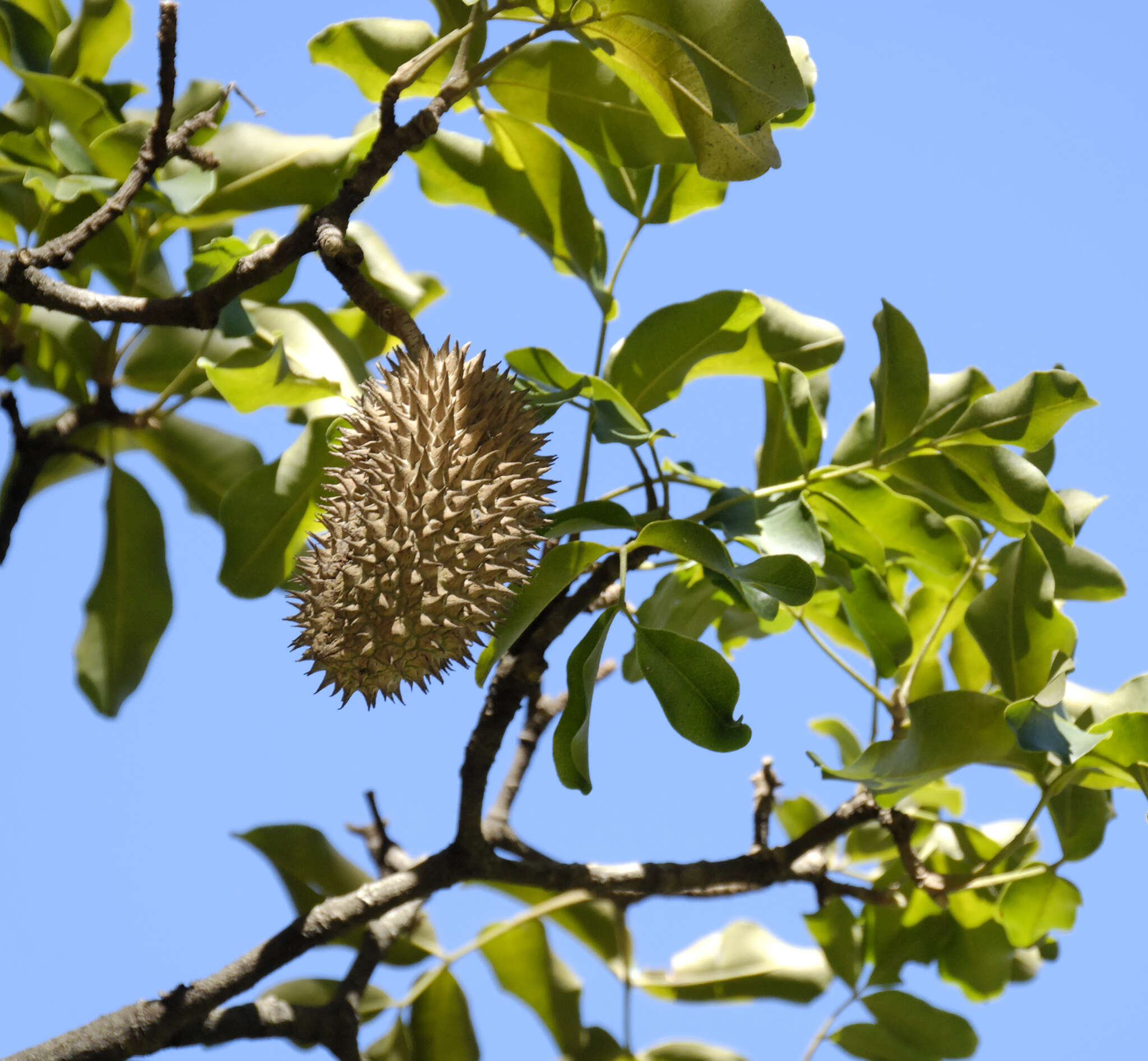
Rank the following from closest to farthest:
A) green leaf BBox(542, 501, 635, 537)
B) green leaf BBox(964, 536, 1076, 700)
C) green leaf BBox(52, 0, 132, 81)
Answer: green leaf BBox(542, 501, 635, 537) → green leaf BBox(964, 536, 1076, 700) → green leaf BBox(52, 0, 132, 81)

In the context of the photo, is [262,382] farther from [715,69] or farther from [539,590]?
[715,69]

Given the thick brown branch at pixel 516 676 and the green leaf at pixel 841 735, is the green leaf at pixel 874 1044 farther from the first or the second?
the thick brown branch at pixel 516 676

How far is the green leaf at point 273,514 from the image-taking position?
1.41 meters

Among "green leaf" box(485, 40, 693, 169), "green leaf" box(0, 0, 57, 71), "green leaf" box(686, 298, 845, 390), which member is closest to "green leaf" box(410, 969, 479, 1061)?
"green leaf" box(686, 298, 845, 390)

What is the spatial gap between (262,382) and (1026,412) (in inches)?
38.5

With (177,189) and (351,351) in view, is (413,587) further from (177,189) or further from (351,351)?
(177,189)

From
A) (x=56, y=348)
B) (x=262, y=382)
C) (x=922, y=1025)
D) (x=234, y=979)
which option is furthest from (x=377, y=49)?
(x=922, y=1025)

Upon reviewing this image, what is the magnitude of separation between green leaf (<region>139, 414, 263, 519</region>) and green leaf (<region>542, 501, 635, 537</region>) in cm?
74

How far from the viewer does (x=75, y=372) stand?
1.81 m

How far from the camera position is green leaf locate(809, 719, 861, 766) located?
1.90m

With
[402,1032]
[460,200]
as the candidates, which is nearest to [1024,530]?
[460,200]

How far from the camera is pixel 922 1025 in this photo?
1613 mm

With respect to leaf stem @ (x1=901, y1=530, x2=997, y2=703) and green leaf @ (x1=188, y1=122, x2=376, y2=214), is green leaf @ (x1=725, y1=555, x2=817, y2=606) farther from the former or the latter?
green leaf @ (x1=188, y1=122, x2=376, y2=214)

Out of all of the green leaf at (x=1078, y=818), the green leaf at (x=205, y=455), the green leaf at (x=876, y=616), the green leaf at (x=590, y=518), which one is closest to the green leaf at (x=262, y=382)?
the green leaf at (x=205, y=455)
